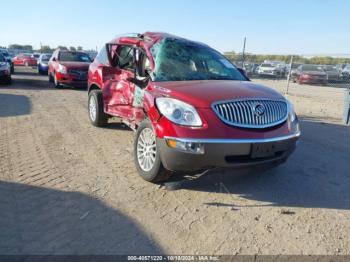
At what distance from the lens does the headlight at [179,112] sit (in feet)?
12.8

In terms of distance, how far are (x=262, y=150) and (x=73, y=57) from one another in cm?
1375

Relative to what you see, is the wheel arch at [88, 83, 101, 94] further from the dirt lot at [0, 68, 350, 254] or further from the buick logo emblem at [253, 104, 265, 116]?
the buick logo emblem at [253, 104, 265, 116]

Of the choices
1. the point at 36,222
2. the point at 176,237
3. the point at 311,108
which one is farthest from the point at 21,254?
the point at 311,108

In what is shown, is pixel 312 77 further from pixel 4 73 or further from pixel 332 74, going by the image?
pixel 4 73

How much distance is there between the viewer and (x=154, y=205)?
393 cm

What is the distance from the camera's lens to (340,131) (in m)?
8.20

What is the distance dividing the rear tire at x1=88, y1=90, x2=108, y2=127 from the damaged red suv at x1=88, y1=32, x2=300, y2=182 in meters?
1.56

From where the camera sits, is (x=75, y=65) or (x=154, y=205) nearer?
(x=154, y=205)

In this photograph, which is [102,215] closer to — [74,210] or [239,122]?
[74,210]

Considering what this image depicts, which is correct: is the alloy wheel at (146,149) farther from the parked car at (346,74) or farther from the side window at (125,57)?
the parked car at (346,74)

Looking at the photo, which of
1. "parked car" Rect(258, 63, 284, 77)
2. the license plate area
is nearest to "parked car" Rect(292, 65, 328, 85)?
"parked car" Rect(258, 63, 284, 77)

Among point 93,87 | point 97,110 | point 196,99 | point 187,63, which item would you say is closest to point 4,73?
point 93,87

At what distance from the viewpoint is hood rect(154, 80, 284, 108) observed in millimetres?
4023

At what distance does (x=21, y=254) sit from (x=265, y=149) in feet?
8.89
